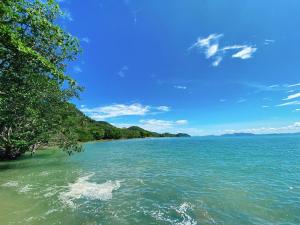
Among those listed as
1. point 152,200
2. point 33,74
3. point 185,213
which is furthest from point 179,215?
point 33,74

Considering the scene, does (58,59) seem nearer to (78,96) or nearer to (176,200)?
(78,96)

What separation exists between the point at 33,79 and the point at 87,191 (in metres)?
8.69

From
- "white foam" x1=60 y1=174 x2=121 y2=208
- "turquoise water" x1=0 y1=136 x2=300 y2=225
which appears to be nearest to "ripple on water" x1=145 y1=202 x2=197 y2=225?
"turquoise water" x1=0 y1=136 x2=300 y2=225

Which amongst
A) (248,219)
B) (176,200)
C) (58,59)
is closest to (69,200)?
(176,200)

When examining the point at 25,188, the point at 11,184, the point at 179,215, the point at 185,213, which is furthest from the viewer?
the point at 11,184

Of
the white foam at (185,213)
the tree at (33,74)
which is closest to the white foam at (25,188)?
the tree at (33,74)

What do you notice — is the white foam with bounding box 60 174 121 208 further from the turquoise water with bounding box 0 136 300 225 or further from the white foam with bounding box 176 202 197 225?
the white foam with bounding box 176 202 197 225

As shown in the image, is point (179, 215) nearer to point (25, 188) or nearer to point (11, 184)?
point (25, 188)

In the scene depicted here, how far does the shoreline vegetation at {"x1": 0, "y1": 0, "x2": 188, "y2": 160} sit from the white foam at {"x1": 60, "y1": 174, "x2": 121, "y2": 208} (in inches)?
276

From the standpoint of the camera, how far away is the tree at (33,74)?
10914 millimetres

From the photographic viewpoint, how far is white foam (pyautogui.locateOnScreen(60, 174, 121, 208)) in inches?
604

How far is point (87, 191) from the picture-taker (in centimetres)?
1725

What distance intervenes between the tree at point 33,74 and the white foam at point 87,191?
7011 millimetres

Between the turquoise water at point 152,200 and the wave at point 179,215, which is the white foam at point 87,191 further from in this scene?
the wave at point 179,215
